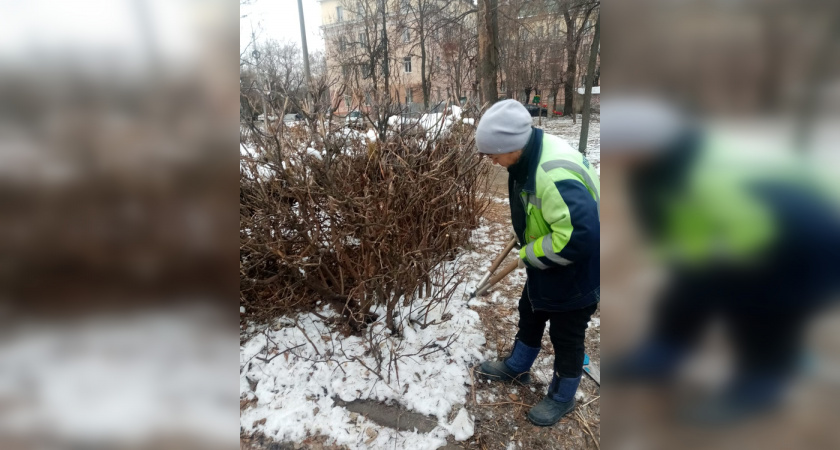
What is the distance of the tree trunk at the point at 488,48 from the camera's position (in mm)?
9000

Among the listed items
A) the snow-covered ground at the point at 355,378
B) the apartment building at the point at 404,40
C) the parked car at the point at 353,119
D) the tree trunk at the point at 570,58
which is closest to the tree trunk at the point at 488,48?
the apartment building at the point at 404,40

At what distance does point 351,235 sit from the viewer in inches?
103

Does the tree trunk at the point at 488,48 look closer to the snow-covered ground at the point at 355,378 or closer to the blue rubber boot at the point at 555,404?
the snow-covered ground at the point at 355,378

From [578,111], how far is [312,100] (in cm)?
2663

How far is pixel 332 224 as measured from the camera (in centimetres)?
249

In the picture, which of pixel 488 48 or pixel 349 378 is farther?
pixel 488 48

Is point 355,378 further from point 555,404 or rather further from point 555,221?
point 555,221
